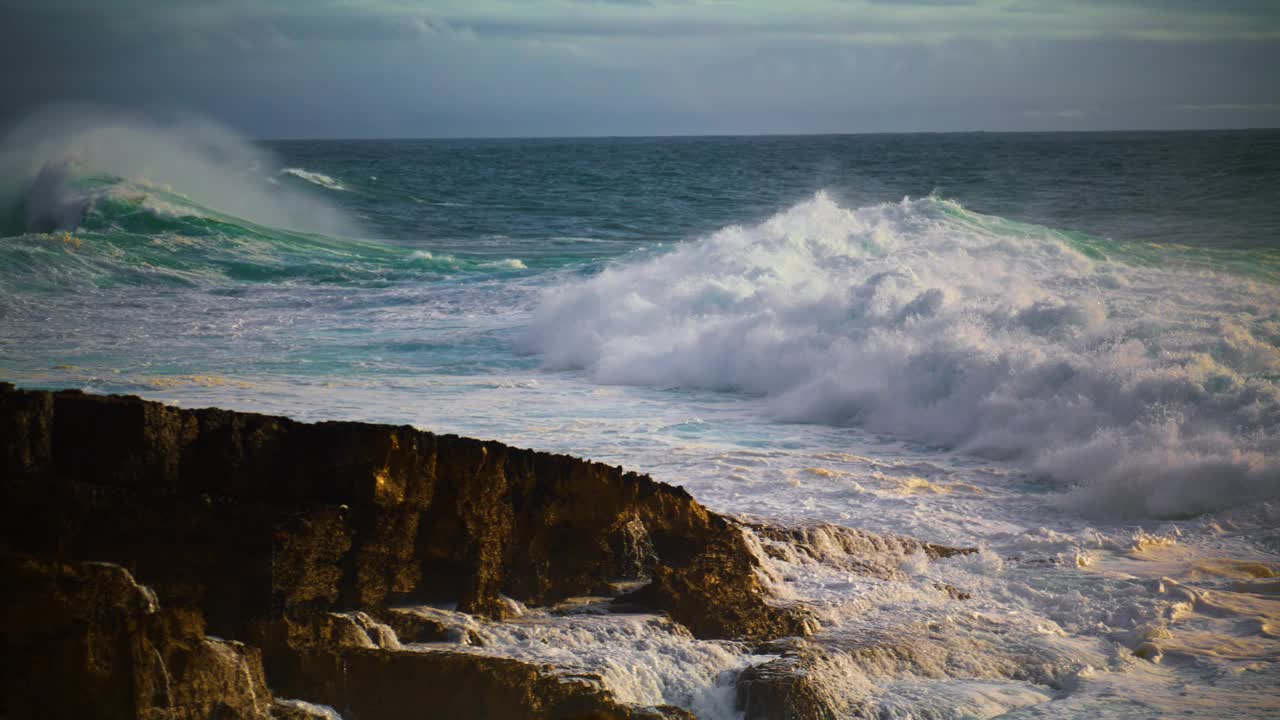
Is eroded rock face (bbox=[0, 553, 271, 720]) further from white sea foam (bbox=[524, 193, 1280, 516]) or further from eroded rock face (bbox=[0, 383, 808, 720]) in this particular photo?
white sea foam (bbox=[524, 193, 1280, 516])

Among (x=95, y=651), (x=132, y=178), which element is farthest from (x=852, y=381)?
(x=132, y=178)

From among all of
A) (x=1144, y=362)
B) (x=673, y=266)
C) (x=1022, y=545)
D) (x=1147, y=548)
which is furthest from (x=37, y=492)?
(x=673, y=266)

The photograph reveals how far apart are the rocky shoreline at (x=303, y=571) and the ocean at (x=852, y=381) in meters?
0.23

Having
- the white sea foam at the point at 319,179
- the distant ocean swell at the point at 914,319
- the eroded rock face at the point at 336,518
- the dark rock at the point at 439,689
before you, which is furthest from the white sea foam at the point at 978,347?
the white sea foam at the point at 319,179

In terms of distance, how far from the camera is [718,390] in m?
10.8

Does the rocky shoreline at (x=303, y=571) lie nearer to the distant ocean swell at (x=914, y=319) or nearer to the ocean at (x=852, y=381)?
the ocean at (x=852, y=381)

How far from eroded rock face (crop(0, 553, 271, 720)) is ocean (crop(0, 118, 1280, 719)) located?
39.8 inches

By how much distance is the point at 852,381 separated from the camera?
9.69 m

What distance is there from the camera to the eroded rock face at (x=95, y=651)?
242cm

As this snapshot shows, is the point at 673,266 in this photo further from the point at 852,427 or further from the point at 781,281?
the point at 852,427

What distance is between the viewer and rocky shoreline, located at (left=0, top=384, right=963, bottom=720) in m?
2.55

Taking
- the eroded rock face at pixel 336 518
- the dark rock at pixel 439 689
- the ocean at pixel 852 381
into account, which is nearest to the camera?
the dark rock at pixel 439 689

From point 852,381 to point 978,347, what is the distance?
44.4 inches

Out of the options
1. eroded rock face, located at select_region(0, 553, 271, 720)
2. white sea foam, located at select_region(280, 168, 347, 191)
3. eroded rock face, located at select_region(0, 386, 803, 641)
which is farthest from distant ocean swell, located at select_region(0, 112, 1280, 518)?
white sea foam, located at select_region(280, 168, 347, 191)
